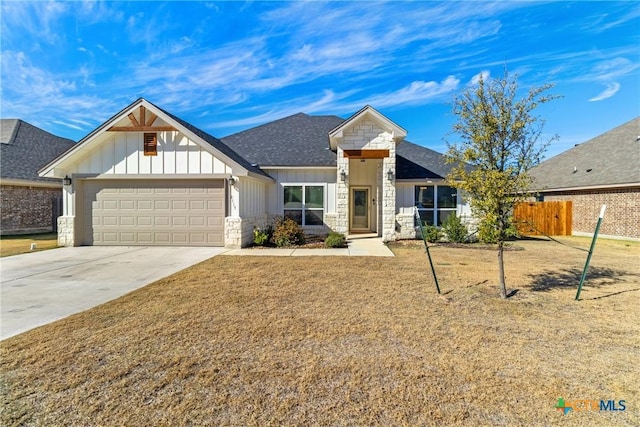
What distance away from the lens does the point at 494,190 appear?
6.04 meters

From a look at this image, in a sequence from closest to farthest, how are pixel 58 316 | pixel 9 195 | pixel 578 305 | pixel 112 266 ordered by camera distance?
pixel 58 316, pixel 578 305, pixel 112 266, pixel 9 195

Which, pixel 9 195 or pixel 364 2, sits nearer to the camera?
pixel 364 2

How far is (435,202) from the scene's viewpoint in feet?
50.7

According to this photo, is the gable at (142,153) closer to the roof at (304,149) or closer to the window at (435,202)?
the roof at (304,149)

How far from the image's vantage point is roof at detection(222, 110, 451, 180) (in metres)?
15.8

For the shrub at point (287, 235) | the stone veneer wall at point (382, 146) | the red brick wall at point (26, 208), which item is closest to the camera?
the shrub at point (287, 235)

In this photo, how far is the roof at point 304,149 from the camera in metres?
15.8

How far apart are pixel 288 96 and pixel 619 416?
2282 centimetres

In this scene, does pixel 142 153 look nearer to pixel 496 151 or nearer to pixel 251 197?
pixel 251 197

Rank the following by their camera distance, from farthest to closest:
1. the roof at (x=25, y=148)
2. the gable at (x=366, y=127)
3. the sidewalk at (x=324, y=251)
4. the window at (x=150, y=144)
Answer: the roof at (x=25, y=148) → the gable at (x=366, y=127) → the window at (x=150, y=144) → the sidewalk at (x=324, y=251)

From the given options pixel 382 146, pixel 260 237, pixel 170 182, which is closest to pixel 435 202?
pixel 382 146

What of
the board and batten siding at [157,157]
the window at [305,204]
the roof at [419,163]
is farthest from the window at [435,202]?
the board and batten siding at [157,157]

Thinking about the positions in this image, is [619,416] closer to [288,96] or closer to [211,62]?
[211,62]

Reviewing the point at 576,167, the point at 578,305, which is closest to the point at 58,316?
the point at 578,305
